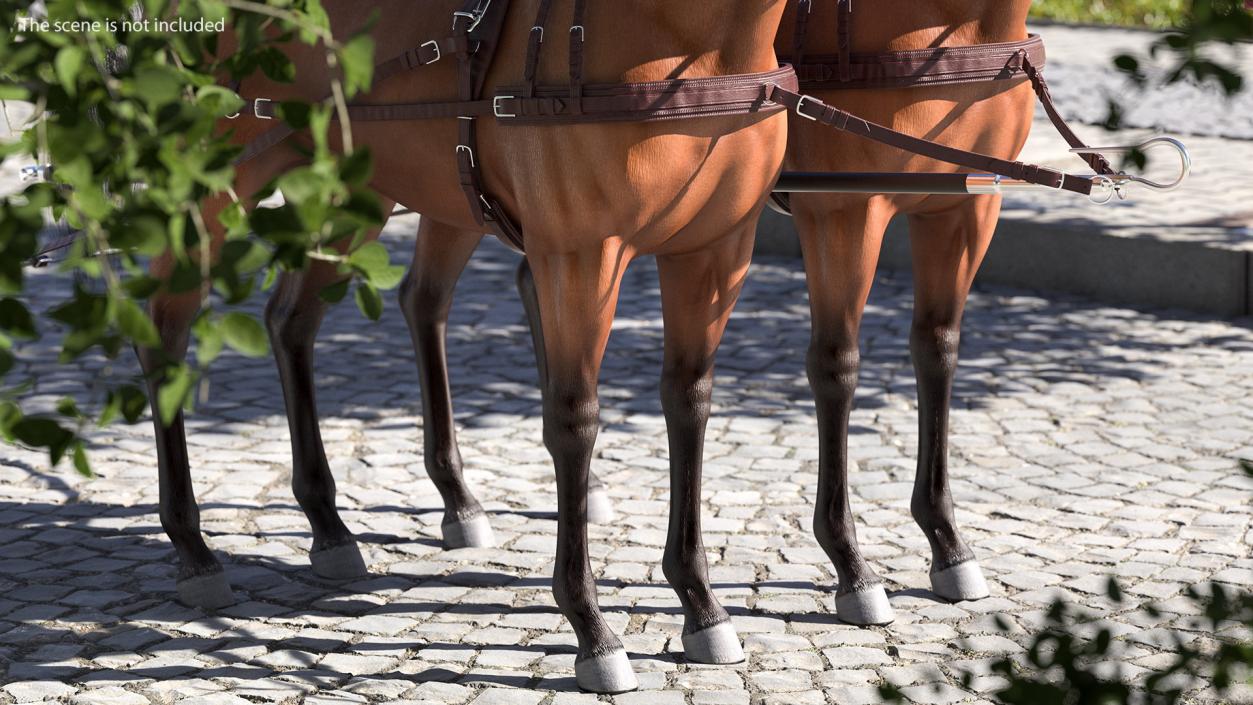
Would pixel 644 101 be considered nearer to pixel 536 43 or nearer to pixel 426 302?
pixel 536 43

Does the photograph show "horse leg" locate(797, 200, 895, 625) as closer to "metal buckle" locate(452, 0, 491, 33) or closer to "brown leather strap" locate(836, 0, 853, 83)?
"brown leather strap" locate(836, 0, 853, 83)

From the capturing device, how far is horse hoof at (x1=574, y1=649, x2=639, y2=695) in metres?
3.65

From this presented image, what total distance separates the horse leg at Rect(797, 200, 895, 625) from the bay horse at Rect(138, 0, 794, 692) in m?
0.31

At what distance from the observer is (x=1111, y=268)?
25.6 ft

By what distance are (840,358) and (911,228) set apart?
0.49 m

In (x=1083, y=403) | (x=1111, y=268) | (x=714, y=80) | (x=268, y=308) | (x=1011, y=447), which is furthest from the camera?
(x=1111, y=268)

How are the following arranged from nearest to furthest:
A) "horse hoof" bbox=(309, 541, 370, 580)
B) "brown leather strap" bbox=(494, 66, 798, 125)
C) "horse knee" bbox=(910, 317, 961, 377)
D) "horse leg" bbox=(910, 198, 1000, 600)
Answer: "brown leather strap" bbox=(494, 66, 798, 125) < "horse leg" bbox=(910, 198, 1000, 600) < "horse knee" bbox=(910, 317, 961, 377) < "horse hoof" bbox=(309, 541, 370, 580)

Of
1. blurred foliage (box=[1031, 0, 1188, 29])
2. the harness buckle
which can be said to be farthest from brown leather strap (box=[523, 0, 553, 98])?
blurred foliage (box=[1031, 0, 1188, 29])

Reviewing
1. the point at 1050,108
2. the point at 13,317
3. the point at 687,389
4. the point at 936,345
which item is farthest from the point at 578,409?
the point at 13,317

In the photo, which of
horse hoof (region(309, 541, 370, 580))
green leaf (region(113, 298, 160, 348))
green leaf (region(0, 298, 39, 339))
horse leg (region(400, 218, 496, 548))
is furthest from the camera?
horse leg (region(400, 218, 496, 548))

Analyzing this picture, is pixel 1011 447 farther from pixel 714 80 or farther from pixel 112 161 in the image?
pixel 112 161

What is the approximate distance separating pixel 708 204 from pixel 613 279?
28 cm

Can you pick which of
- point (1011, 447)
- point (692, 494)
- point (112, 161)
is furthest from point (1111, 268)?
point (112, 161)

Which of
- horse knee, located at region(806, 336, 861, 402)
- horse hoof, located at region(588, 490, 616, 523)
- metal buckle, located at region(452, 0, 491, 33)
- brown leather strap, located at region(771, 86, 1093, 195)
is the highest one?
metal buckle, located at region(452, 0, 491, 33)
